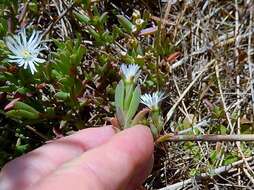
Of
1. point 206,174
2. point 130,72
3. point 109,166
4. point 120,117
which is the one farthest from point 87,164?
point 206,174

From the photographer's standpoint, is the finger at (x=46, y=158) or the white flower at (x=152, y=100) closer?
the finger at (x=46, y=158)

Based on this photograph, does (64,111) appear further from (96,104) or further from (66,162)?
(66,162)

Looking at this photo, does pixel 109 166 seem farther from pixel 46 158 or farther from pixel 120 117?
pixel 120 117

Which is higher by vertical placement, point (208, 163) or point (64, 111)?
point (64, 111)

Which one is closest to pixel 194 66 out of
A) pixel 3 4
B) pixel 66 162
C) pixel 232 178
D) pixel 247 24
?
pixel 247 24

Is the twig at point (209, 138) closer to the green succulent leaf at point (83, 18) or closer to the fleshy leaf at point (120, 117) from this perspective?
the fleshy leaf at point (120, 117)

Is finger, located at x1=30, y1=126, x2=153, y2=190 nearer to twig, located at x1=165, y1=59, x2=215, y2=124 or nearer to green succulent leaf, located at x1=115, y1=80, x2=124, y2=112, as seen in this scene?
green succulent leaf, located at x1=115, y1=80, x2=124, y2=112

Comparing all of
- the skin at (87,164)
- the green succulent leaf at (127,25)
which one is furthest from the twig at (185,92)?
the skin at (87,164)
